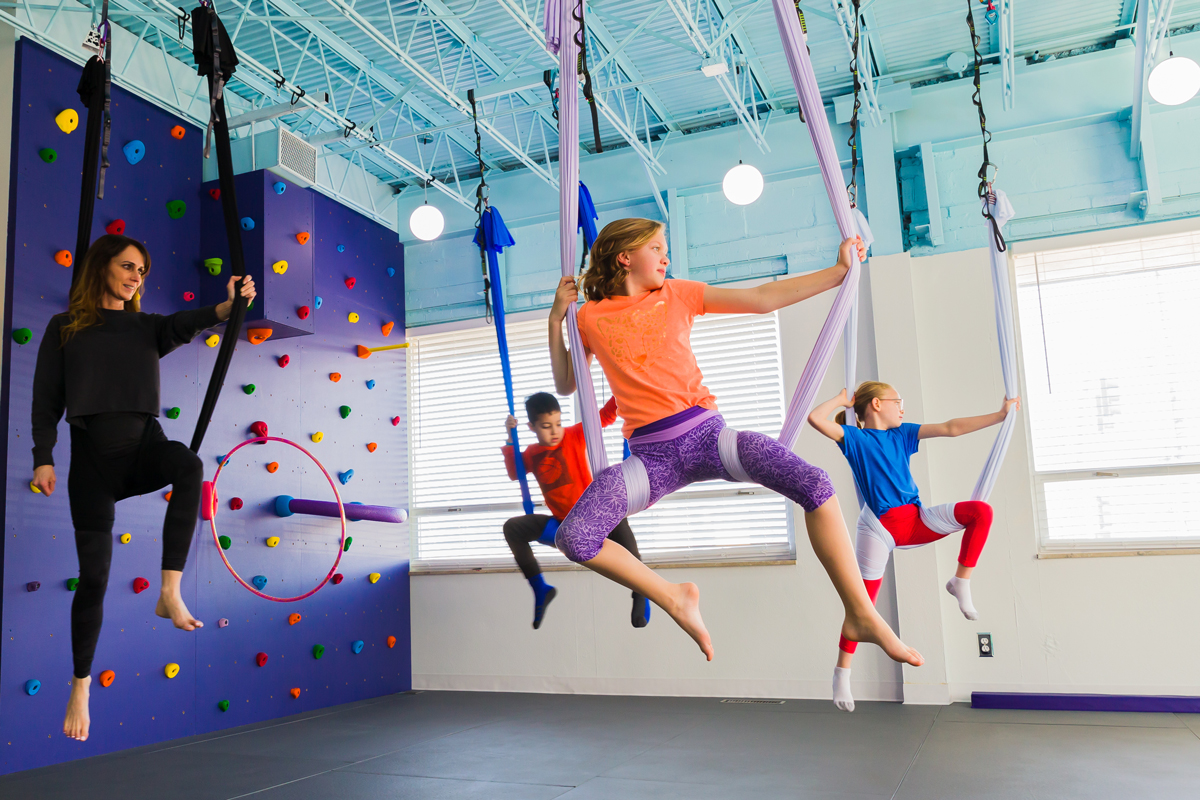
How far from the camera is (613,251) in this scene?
244 centimetres

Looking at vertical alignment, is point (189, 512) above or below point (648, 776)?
above

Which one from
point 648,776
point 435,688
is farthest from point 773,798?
point 435,688

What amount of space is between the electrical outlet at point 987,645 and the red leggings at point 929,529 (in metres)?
2.73

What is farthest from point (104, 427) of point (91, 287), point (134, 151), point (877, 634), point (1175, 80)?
point (1175, 80)

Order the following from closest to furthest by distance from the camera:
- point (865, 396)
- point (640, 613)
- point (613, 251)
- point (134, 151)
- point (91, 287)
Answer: point (613, 251) < point (91, 287) < point (640, 613) < point (865, 396) < point (134, 151)

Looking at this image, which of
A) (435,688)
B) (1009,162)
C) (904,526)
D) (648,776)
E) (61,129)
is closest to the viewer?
(904,526)

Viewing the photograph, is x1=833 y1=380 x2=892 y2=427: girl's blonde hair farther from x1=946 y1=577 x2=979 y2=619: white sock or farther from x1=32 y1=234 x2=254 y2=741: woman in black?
x1=32 y1=234 x2=254 y2=741: woman in black

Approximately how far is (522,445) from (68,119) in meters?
3.37

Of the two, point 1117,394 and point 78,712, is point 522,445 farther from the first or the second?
point 78,712

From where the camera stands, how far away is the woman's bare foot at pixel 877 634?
7.64 feet

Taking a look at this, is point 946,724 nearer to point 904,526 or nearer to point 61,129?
point 904,526

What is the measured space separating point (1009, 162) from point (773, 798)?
170 inches

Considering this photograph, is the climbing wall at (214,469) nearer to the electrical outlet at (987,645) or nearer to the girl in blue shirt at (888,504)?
the girl in blue shirt at (888,504)

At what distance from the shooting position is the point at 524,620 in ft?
21.8
